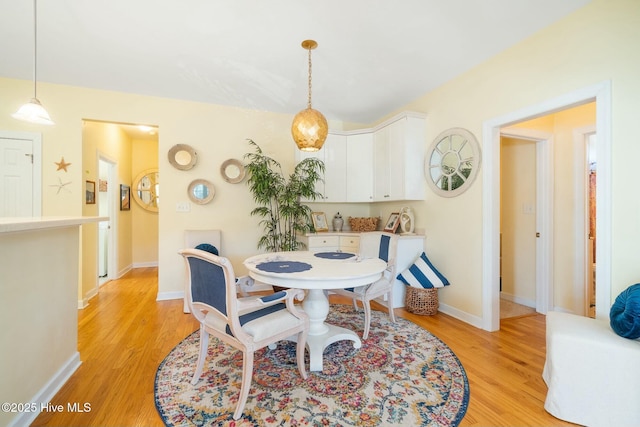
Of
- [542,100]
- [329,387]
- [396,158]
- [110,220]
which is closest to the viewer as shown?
[329,387]

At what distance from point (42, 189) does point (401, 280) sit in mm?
4321

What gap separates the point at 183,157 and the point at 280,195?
1.38 meters

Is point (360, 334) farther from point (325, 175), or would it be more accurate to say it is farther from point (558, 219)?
point (558, 219)

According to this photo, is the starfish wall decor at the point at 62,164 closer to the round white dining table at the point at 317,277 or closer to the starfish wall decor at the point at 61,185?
the starfish wall decor at the point at 61,185

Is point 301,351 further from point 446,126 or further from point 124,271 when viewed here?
point 124,271

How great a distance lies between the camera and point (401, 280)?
338cm

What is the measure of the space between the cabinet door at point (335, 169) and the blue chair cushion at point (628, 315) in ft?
10.1

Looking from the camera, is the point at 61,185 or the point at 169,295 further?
the point at 169,295

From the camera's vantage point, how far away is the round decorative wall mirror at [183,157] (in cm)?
379

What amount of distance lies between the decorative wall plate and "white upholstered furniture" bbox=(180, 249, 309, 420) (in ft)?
7.66

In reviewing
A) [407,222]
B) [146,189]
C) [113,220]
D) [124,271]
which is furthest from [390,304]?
[146,189]

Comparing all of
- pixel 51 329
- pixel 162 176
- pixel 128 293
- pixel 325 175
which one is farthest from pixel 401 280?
pixel 128 293

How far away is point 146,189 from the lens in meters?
6.09

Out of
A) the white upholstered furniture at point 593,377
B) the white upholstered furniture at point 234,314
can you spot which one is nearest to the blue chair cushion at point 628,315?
the white upholstered furniture at point 593,377
